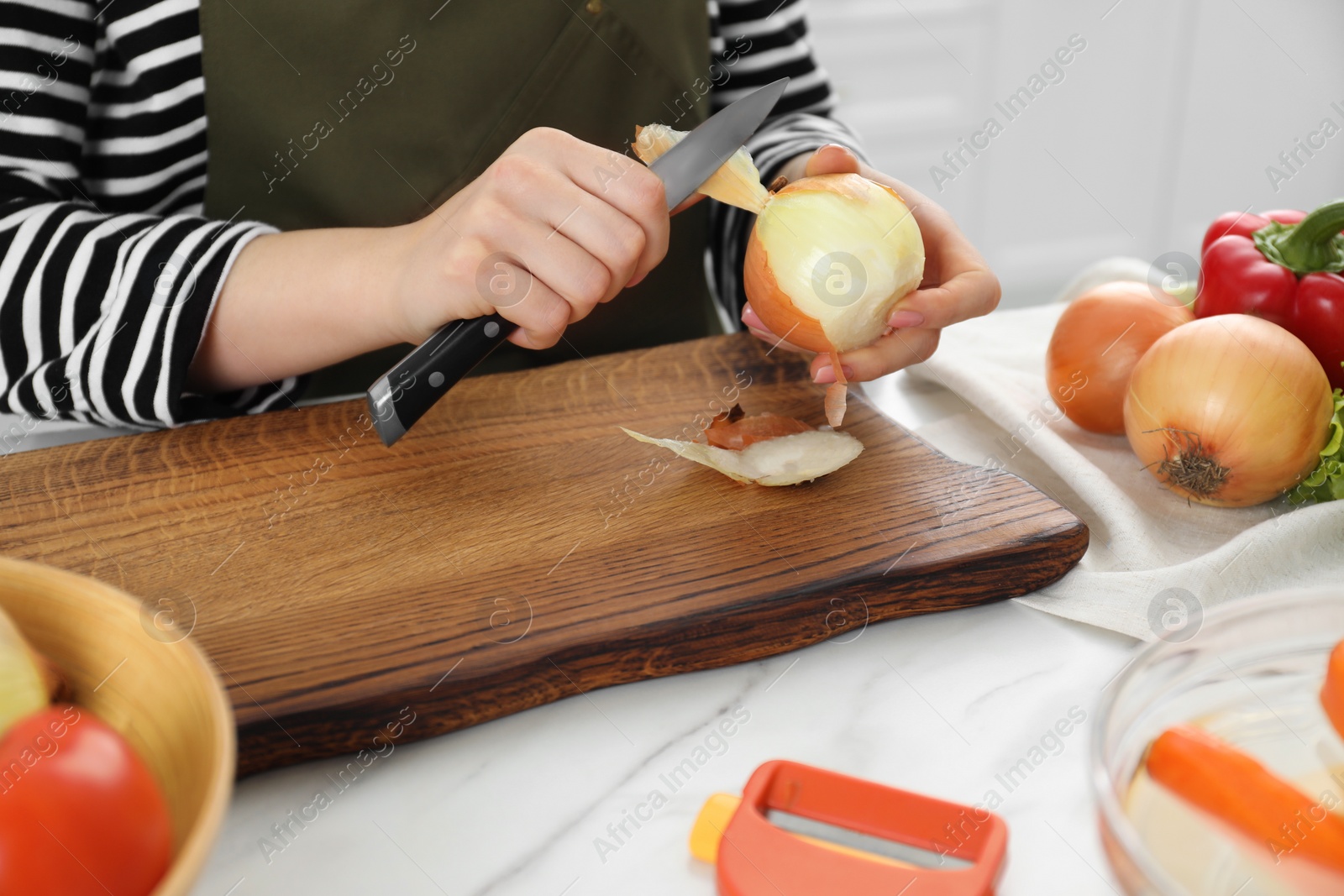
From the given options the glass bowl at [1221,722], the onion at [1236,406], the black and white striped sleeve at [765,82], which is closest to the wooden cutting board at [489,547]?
the onion at [1236,406]

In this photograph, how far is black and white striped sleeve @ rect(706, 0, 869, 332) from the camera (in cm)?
106

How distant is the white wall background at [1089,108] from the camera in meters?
2.47

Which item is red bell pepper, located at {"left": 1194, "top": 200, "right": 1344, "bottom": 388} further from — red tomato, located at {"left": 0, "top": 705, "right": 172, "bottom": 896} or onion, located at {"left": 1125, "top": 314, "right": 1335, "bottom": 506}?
red tomato, located at {"left": 0, "top": 705, "right": 172, "bottom": 896}

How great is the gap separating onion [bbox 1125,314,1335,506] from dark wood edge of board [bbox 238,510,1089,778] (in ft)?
0.39

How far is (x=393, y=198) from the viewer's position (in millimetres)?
971

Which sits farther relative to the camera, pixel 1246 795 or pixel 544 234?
pixel 544 234

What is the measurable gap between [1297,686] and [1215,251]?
536 millimetres

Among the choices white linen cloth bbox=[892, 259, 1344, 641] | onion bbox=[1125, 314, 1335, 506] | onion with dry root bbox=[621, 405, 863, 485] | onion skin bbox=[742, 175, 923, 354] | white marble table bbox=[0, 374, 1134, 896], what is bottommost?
white marble table bbox=[0, 374, 1134, 896]

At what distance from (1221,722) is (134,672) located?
47 cm

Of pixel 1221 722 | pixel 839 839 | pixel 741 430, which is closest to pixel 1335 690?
pixel 1221 722

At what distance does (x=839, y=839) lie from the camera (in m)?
0.47

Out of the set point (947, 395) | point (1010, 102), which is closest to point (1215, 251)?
point (947, 395)

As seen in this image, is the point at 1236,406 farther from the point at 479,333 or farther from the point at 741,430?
the point at 479,333

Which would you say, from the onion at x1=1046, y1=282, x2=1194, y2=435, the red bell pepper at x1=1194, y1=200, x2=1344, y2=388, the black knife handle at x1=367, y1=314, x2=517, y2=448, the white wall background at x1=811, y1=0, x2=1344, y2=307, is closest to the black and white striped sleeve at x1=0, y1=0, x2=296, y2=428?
the black knife handle at x1=367, y1=314, x2=517, y2=448
